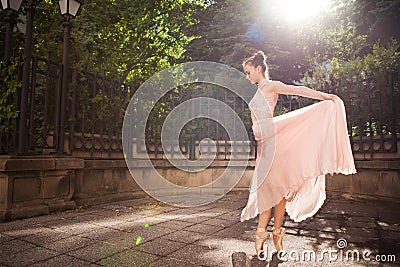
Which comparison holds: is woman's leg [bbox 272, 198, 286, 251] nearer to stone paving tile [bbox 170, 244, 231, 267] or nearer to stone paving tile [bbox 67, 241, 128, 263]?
stone paving tile [bbox 170, 244, 231, 267]

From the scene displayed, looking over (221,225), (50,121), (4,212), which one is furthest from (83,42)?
(221,225)

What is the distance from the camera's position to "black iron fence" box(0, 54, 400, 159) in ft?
18.0

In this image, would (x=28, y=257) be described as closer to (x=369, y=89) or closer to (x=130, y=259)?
(x=130, y=259)

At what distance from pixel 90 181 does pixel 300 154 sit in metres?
4.29

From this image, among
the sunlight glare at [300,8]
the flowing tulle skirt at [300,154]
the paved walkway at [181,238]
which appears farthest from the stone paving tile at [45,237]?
the sunlight glare at [300,8]

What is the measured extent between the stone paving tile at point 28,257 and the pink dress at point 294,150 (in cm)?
195

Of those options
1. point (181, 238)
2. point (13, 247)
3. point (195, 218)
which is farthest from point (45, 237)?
point (195, 218)

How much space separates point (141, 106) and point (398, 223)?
5661mm

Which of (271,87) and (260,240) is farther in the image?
(271,87)

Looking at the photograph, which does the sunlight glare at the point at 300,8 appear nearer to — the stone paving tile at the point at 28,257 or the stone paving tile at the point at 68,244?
the stone paving tile at the point at 68,244

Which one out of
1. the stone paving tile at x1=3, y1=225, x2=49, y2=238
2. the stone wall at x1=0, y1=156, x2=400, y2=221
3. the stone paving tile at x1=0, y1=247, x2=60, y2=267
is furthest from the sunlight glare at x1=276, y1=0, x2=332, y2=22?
the stone paving tile at x1=0, y1=247, x2=60, y2=267

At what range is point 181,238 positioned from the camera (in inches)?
144

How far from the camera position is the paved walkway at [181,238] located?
2875mm

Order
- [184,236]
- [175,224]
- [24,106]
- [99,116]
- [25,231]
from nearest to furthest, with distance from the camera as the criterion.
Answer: [184,236] < [25,231] < [175,224] < [24,106] < [99,116]
